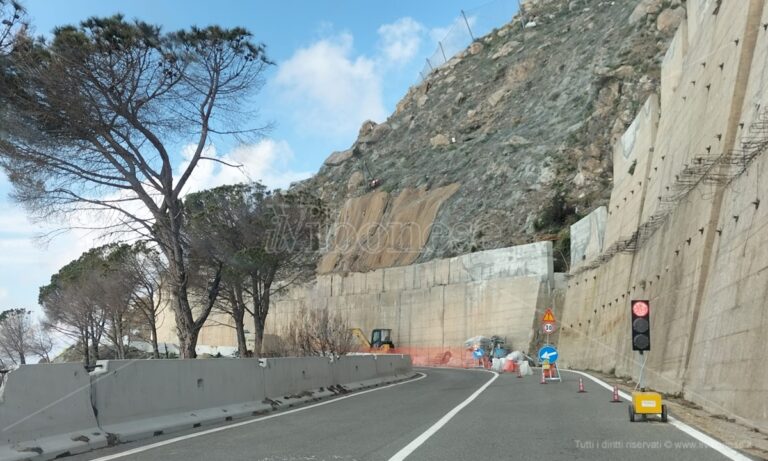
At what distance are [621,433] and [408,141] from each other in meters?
76.1

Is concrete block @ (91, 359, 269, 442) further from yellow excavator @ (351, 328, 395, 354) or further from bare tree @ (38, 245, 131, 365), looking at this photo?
yellow excavator @ (351, 328, 395, 354)

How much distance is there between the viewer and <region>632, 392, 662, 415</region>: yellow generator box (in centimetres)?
1062

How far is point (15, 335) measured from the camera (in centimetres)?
8256

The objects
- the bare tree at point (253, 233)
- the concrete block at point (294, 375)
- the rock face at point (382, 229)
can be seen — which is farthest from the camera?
the rock face at point (382, 229)

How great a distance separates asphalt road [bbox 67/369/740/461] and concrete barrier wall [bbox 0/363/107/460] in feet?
1.20

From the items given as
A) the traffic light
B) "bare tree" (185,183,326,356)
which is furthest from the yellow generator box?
"bare tree" (185,183,326,356)

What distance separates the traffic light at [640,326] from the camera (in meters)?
10.8

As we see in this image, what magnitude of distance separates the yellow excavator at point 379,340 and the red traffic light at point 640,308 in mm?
41216

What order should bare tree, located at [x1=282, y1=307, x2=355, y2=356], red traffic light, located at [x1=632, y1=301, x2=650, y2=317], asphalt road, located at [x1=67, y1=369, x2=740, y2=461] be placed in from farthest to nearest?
1. bare tree, located at [x1=282, y1=307, x2=355, y2=356]
2. red traffic light, located at [x1=632, y1=301, x2=650, y2=317]
3. asphalt road, located at [x1=67, y1=369, x2=740, y2=461]

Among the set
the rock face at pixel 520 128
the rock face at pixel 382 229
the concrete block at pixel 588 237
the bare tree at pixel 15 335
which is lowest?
the bare tree at pixel 15 335

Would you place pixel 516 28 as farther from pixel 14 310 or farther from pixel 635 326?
pixel 635 326

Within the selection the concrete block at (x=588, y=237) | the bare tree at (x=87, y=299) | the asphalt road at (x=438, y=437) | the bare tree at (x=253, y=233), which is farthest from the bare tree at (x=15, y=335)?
the asphalt road at (x=438, y=437)

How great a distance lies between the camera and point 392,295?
56.7m

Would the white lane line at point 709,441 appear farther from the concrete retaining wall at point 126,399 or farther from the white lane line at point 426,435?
the concrete retaining wall at point 126,399
